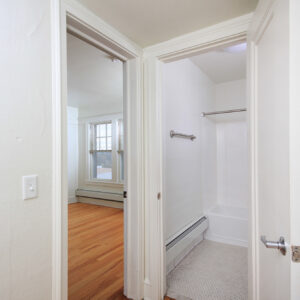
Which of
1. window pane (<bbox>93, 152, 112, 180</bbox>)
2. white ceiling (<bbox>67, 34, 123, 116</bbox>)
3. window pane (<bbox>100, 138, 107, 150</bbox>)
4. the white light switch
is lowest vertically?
window pane (<bbox>93, 152, 112, 180</bbox>)

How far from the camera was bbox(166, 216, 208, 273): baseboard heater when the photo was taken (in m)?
2.24

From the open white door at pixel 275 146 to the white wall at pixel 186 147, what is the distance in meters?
0.91

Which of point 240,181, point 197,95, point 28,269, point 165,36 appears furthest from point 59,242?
point 240,181

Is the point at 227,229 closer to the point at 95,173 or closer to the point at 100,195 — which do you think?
the point at 100,195

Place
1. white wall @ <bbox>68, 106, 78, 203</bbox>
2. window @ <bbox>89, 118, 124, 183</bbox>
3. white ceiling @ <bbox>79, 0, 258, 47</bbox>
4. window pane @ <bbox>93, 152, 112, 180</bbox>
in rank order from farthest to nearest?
white wall @ <bbox>68, 106, 78, 203</bbox>, window pane @ <bbox>93, 152, 112, 180</bbox>, window @ <bbox>89, 118, 124, 183</bbox>, white ceiling @ <bbox>79, 0, 258, 47</bbox>

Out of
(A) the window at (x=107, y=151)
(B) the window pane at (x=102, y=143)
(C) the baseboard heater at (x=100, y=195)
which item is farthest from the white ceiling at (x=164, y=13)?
(B) the window pane at (x=102, y=143)

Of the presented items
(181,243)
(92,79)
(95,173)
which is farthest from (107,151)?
(181,243)

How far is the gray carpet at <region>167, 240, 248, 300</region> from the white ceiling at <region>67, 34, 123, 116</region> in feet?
8.73

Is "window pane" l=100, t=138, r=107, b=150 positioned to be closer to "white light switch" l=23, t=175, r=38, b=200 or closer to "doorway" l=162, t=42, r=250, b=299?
"doorway" l=162, t=42, r=250, b=299

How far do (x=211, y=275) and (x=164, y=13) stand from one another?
2.41 m

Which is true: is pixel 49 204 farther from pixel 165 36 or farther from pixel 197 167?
pixel 197 167

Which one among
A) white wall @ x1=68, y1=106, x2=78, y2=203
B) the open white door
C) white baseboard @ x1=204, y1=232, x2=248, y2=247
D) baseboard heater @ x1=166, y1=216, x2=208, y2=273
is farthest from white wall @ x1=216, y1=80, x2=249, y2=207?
white wall @ x1=68, y1=106, x2=78, y2=203

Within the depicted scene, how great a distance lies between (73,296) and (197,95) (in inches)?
111

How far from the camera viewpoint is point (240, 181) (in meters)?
3.74
